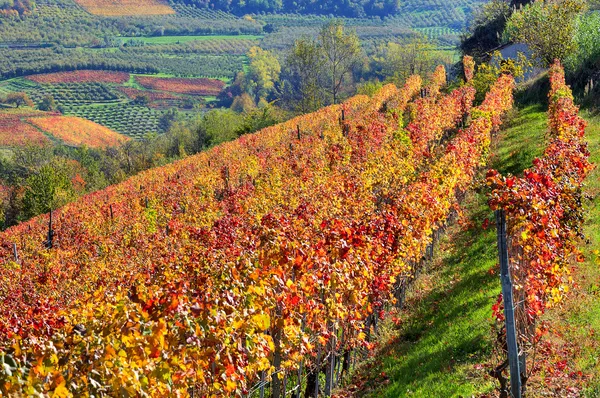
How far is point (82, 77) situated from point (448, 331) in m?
189

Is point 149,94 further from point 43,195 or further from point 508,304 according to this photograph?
point 508,304

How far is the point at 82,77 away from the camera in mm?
185625

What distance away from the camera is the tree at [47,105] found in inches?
6166

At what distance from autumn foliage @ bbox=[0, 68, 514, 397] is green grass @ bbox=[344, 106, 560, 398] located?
0.76 meters

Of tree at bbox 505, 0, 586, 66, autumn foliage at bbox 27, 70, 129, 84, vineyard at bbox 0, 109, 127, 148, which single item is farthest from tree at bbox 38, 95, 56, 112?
tree at bbox 505, 0, 586, 66

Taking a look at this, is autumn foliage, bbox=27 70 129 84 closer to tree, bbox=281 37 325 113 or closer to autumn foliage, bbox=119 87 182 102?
autumn foliage, bbox=119 87 182 102

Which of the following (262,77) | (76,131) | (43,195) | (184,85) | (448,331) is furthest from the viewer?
(184,85)

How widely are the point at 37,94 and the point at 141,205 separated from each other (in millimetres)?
150227

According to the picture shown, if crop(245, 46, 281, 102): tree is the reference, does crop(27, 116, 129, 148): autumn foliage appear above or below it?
below

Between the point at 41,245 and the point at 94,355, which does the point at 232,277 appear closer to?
the point at 94,355

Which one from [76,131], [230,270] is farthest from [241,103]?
[230,270]

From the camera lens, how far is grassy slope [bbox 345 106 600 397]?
10.3 metres

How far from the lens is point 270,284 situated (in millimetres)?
9117

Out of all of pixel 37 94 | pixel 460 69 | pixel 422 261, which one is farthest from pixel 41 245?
pixel 37 94
